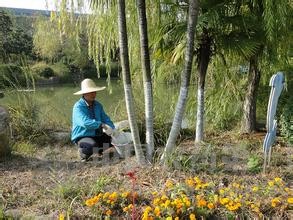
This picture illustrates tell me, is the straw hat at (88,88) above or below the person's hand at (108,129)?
above

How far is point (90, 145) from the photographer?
498cm

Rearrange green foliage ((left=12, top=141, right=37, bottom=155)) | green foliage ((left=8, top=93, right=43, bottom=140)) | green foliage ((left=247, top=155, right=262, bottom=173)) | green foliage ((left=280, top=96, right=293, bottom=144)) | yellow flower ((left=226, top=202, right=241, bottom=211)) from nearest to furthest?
yellow flower ((left=226, top=202, right=241, bottom=211)) < green foliage ((left=247, top=155, right=262, bottom=173)) < green foliage ((left=12, top=141, right=37, bottom=155)) < green foliage ((left=280, top=96, right=293, bottom=144)) < green foliage ((left=8, top=93, right=43, bottom=140))

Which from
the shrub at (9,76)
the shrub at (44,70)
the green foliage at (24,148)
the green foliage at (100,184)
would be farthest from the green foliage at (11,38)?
the green foliage at (100,184)

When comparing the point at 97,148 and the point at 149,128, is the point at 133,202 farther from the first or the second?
the point at 97,148

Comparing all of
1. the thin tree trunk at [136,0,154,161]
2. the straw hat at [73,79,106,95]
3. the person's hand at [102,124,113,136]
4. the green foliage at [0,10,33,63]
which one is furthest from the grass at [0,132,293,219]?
the green foliage at [0,10,33,63]

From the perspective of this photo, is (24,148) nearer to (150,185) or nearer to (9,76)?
(9,76)

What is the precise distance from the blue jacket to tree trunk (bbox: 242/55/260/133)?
2.53 m

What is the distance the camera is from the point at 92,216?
3170mm

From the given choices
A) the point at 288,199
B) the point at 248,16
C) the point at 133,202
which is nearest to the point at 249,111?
the point at 248,16

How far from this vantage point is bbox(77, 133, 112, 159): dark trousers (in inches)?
196

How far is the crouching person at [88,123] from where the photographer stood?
493 centimetres

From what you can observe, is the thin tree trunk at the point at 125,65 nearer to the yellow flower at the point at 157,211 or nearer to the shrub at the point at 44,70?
the yellow flower at the point at 157,211

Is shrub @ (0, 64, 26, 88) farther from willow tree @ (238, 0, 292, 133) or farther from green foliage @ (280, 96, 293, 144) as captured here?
green foliage @ (280, 96, 293, 144)

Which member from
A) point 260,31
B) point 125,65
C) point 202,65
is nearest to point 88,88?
point 125,65
